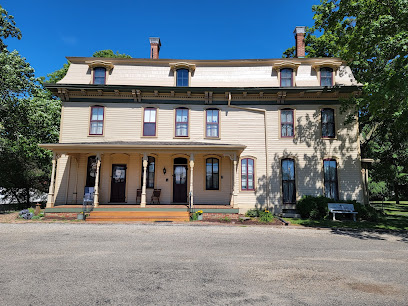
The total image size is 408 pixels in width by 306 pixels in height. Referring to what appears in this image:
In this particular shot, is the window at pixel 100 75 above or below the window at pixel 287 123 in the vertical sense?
above

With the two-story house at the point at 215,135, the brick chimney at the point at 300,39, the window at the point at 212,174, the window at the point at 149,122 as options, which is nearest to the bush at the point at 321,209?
the two-story house at the point at 215,135

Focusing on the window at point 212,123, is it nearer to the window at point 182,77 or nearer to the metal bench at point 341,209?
the window at point 182,77

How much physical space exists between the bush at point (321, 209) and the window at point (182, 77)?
9.95 m

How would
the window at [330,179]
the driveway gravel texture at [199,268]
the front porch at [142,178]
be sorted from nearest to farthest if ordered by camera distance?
the driveway gravel texture at [199,268] < the front porch at [142,178] < the window at [330,179]

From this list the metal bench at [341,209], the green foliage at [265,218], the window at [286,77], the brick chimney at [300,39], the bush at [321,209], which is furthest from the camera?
the brick chimney at [300,39]

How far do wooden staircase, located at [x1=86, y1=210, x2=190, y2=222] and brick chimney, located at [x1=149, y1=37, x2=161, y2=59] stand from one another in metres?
10.9

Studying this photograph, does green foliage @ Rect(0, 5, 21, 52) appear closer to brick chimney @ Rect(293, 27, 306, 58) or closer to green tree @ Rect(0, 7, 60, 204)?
green tree @ Rect(0, 7, 60, 204)

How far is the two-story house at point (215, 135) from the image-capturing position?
14734mm

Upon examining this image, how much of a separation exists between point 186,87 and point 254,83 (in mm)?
4301

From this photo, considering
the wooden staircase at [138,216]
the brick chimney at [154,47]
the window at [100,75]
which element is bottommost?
the wooden staircase at [138,216]

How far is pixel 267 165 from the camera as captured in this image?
1493 cm

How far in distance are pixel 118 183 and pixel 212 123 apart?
261 inches

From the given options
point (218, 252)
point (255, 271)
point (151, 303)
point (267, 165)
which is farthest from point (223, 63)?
point (151, 303)

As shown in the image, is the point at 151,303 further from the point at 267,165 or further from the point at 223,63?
the point at 223,63
